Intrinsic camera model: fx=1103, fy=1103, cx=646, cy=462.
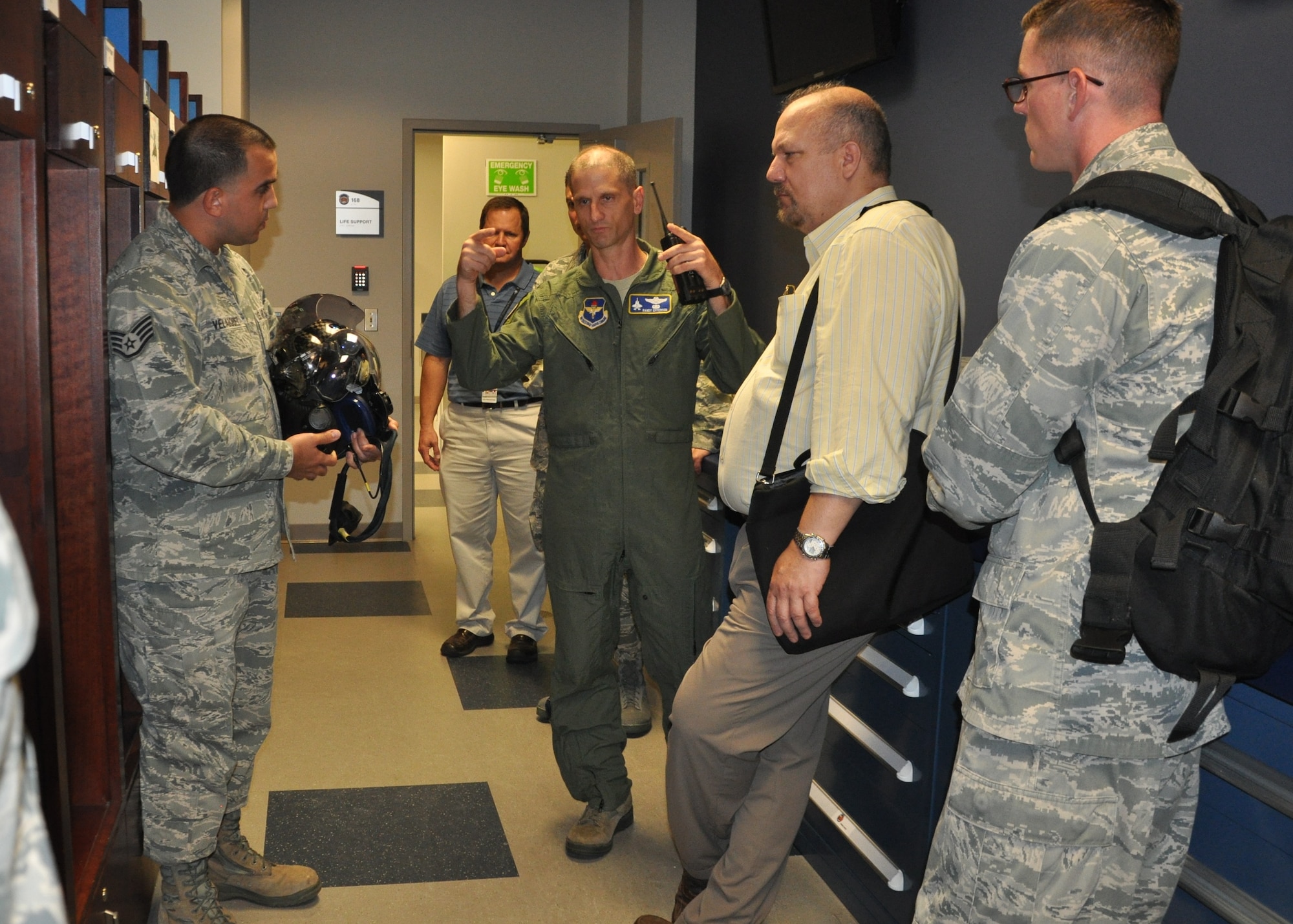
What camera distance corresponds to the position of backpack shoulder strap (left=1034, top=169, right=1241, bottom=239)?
126 centimetres

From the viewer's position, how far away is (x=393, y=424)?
2.56m

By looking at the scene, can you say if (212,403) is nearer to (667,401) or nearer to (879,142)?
(667,401)

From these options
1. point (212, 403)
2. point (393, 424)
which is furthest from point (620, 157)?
point (212, 403)

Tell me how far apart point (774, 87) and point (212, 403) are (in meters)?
2.93

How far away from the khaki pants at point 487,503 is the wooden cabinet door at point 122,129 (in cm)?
192

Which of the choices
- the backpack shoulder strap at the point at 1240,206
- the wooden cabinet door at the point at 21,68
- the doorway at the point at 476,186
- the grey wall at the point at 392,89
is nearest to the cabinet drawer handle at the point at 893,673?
the backpack shoulder strap at the point at 1240,206

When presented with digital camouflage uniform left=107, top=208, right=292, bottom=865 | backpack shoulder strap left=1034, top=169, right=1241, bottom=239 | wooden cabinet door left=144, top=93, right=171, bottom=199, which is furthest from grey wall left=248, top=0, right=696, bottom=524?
backpack shoulder strap left=1034, top=169, right=1241, bottom=239

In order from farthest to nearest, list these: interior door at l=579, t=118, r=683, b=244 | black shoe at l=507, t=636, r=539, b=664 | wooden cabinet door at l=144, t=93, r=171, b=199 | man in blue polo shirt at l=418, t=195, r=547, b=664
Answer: interior door at l=579, t=118, r=683, b=244 → man in blue polo shirt at l=418, t=195, r=547, b=664 → black shoe at l=507, t=636, r=539, b=664 → wooden cabinet door at l=144, t=93, r=171, b=199

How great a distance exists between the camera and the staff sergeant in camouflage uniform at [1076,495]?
1291 mm

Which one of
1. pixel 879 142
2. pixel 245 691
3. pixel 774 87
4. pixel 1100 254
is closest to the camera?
pixel 1100 254

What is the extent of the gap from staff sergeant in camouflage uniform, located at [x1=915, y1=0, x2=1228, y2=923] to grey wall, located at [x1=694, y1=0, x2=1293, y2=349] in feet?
3.10

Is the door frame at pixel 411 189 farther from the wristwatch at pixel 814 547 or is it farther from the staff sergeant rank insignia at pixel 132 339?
the wristwatch at pixel 814 547

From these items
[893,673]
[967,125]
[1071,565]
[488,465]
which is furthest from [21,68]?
[488,465]

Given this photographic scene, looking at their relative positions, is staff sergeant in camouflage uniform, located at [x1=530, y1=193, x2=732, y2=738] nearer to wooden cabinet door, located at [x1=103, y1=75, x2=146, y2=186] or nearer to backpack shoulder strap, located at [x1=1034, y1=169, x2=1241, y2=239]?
wooden cabinet door, located at [x1=103, y1=75, x2=146, y2=186]
